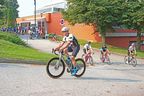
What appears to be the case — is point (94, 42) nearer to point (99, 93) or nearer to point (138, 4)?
point (138, 4)

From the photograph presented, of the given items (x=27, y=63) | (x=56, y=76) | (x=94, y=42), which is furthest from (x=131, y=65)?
(x=94, y=42)

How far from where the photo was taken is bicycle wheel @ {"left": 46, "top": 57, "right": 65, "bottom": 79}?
13609mm

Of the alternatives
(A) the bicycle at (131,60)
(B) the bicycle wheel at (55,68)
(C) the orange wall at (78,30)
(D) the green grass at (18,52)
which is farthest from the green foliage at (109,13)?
(B) the bicycle wheel at (55,68)

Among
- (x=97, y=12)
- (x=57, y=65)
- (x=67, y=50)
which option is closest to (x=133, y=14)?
(x=97, y=12)

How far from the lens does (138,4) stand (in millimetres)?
37938

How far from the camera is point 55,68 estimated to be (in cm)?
1369

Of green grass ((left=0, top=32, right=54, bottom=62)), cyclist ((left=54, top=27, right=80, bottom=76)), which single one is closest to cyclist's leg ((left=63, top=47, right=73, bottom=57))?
cyclist ((left=54, top=27, right=80, bottom=76))

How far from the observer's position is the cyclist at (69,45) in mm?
13617

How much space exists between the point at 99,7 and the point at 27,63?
1913 cm

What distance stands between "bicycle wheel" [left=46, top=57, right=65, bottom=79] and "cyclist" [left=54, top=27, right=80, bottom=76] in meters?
0.38

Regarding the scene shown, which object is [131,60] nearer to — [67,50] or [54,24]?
[67,50]

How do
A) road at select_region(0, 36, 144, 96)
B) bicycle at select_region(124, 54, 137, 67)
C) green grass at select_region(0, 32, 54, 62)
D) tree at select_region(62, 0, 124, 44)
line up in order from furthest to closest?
tree at select_region(62, 0, 124, 44) → bicycle at select_region(124, 54, 137, 67) → green grass at select_region(0, 32, 54, 62) → road at select_region(0, 36, 144, 96)

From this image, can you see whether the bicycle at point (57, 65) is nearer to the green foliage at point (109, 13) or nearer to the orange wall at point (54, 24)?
the green foliage at point (109, 13)

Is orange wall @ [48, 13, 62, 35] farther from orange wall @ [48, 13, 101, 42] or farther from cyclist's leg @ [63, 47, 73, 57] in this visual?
cyclist's leg @ [63, 47, 73, 57]
